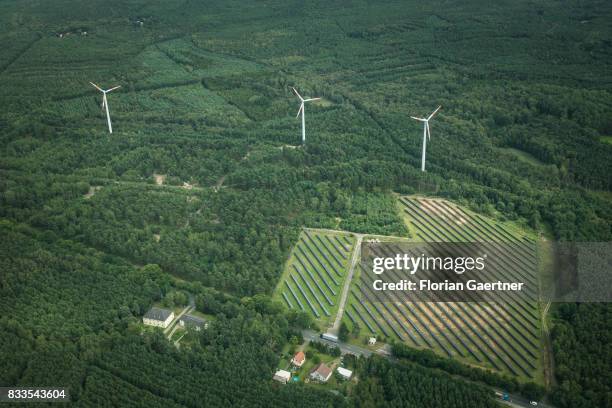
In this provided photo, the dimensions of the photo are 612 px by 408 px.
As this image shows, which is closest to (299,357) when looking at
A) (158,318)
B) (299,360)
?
(299,360)

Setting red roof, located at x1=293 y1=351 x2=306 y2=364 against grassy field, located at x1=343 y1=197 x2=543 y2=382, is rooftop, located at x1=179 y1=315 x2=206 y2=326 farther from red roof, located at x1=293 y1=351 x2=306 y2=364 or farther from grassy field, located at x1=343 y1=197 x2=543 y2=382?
grassy field, located at x1=343 y1=197 x2=543 y2=382

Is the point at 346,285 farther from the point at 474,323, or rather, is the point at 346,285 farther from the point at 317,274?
the point at 474,323

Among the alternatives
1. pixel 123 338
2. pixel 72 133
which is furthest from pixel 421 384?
pixel 72 133

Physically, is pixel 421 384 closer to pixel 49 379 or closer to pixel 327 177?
pixel 49 379

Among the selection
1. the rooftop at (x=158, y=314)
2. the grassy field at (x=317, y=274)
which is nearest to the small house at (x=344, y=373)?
the grassy field at (x=317, y=274)

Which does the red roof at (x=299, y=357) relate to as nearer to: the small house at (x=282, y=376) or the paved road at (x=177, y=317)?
the small house at (x=282, y=376)

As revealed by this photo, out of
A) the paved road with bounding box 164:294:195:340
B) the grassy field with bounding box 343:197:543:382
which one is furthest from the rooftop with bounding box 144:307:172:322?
the grassy field with bounding box 343:197:543:382
